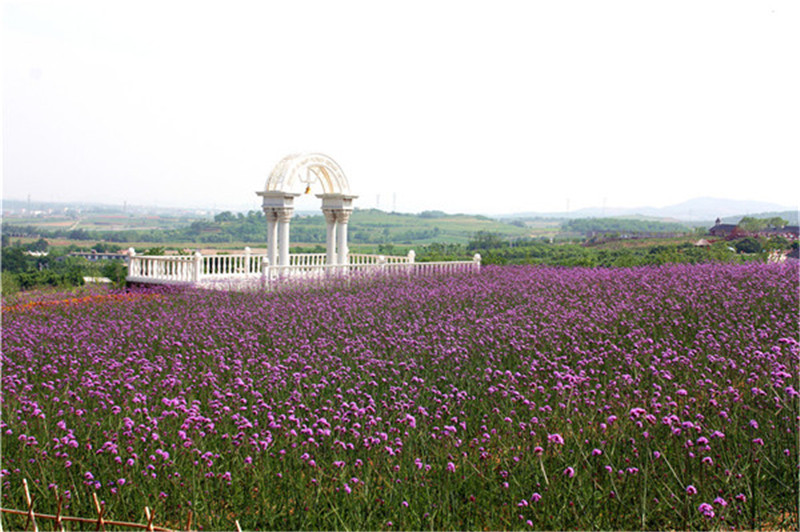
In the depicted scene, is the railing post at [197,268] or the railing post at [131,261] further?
the railing post at [131,261]

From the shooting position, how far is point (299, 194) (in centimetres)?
1914

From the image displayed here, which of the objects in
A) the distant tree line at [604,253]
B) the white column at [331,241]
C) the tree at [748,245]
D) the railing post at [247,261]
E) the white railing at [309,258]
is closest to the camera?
the distant tree line at [604,253]

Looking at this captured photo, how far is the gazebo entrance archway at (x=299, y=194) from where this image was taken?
18953mm

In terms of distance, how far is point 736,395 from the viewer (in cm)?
491

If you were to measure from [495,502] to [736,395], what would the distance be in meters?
2.07

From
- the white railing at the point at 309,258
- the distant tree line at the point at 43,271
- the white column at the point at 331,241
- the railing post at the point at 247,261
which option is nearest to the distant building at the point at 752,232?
the white column at the point at 331,241

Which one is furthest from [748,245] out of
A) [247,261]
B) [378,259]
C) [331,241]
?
[247,261]

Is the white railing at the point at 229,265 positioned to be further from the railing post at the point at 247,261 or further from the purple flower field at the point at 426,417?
the purple flower field at the point at 426,417

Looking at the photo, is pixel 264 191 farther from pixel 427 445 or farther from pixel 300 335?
pixel 427 445

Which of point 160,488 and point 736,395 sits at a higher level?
point 736,395

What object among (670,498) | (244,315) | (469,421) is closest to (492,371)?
(469,421)

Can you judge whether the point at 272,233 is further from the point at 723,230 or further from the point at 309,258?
the point at 723,230

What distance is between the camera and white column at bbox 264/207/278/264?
19141 millimetres

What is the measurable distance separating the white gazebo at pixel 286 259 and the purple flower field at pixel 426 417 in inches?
297
